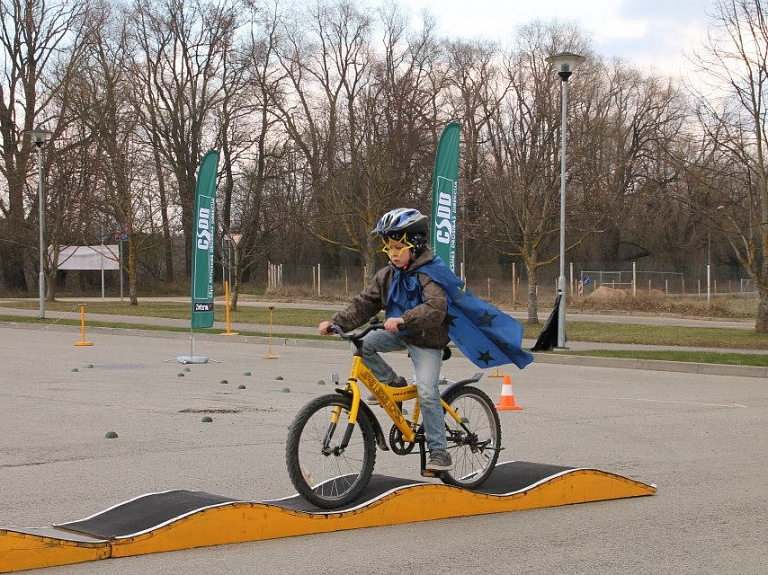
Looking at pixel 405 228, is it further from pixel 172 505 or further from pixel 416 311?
pixel 172 505

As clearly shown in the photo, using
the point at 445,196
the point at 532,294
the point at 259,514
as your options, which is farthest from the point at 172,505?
the point at 532,294

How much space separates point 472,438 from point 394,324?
1324mm

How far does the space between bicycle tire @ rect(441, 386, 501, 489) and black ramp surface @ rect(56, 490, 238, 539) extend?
5.86 ft

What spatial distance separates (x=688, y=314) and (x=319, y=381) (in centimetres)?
2812

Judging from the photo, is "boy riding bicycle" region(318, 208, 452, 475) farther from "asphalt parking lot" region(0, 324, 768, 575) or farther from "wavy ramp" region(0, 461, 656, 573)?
"asphalt parking lot" region(0, 324, 768, 575)

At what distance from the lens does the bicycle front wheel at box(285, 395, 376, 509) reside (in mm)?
6141

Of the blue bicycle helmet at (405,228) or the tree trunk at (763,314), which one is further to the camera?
the tree trunk at (763,314)

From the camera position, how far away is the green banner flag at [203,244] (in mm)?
19766

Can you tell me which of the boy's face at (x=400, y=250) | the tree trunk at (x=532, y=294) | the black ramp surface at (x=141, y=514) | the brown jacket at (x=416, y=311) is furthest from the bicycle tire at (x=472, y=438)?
the tree trunk at (x=532, y=294)

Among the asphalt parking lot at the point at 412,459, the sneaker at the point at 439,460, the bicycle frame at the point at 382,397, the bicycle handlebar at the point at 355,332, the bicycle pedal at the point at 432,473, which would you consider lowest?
the asphalt parking lot at the point at 412,459

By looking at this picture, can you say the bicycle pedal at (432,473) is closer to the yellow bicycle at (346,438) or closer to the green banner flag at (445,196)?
the yellow bicycle at (346,438)

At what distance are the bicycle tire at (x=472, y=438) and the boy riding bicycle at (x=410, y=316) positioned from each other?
0.33m

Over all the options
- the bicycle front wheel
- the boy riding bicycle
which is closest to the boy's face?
the boy riding bicycle

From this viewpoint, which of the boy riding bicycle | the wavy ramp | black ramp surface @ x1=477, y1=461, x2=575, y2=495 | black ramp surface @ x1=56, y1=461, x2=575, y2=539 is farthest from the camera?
black ramp surface @ x1=477, y1=461, x2=575, y2=495
